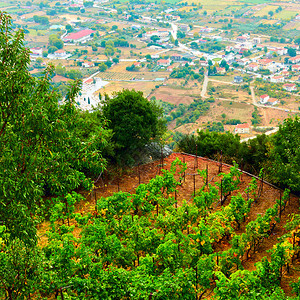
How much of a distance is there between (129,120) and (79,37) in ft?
304

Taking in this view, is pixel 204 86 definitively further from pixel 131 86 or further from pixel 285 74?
pixel 285 74

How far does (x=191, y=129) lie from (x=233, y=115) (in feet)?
29.8

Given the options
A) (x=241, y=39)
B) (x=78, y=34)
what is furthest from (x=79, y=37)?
(x=241, y=39)

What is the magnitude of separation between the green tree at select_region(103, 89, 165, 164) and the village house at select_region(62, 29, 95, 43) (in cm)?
8945

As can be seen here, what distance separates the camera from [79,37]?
9888 cm

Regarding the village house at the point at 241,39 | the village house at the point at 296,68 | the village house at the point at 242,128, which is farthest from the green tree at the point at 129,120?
the village house at the point at 241,39

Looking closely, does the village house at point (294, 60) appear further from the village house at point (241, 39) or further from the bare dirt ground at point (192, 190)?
the bare dirt ground at point (192, 190)

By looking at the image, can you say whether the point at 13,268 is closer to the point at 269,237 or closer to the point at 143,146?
the point at 269,237

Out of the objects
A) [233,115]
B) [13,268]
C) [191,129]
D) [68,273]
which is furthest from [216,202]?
[233,115]

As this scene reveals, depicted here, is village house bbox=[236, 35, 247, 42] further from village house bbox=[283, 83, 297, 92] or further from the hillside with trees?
the hillside with trees

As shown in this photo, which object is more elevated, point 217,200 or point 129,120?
point 129,120

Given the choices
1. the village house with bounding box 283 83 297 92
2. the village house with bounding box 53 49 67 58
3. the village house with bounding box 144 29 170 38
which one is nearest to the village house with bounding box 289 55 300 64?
the village house with bounding box 283 83 297 92

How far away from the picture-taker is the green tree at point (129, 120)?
11844mm

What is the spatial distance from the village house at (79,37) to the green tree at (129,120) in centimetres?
8945
